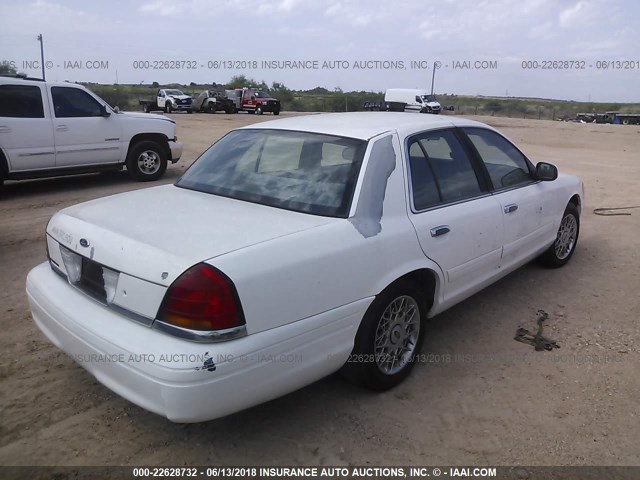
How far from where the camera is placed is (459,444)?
279cm

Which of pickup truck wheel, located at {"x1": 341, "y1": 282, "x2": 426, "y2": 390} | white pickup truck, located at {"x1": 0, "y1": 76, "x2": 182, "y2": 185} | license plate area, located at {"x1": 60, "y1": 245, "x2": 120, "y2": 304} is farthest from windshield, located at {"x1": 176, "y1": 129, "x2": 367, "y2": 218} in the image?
white pickup truck, located at {"x1": 0, "y1": 76, "x2": 182, "y2": 185}

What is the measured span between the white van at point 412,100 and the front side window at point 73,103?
113ft

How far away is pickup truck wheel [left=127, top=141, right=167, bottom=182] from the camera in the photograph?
32.1 ft

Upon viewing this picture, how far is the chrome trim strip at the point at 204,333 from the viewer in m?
2.30

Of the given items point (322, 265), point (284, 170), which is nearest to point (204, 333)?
point (322, 265)

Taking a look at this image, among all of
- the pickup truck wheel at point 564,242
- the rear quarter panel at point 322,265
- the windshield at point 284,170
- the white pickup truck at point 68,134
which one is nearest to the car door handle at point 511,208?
the rear quarter panel at point 322,265

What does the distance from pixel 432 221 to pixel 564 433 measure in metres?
1.38

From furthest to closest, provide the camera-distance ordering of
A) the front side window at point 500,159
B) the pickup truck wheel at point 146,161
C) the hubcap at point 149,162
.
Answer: the hubcap at point 149,162 < the pickup truck wheel at point 146,161 < the front side window at point 500,159

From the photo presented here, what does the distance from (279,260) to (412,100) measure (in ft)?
144

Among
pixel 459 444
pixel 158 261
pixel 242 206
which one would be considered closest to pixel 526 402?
pixel 459 444

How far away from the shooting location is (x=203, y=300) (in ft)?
7.52

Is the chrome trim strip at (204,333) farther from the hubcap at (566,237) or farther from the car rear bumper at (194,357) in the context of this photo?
the hubcap at (566,237)

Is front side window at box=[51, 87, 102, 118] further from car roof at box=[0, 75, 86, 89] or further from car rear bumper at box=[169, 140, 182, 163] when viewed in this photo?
car rear bumper at box=[169, 140, 182, 163]

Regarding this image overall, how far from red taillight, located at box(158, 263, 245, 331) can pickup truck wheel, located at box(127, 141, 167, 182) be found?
8.11m
